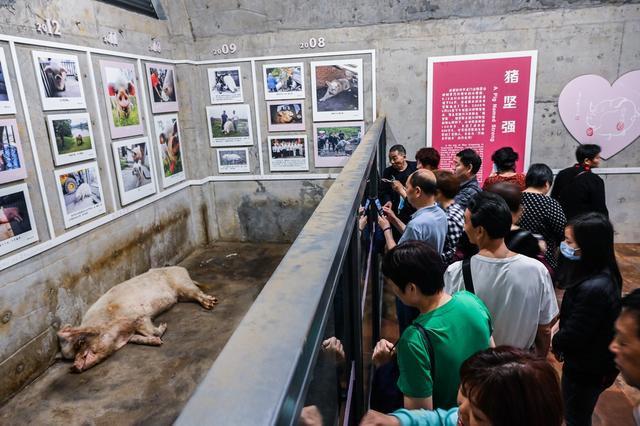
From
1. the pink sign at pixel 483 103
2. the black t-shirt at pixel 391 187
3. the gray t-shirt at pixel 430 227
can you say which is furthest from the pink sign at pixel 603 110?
the gray t-shirt at pixel 430 227

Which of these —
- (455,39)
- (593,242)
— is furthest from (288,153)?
(593,242)

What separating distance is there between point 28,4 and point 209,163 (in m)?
3.30

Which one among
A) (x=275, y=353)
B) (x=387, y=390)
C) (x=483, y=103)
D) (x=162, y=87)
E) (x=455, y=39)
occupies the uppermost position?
(x=455, y=39)

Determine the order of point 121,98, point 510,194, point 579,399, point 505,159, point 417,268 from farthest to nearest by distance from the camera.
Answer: point 121,98 < point 505,159 < point 510,194 < point 579,399 < point 417,268

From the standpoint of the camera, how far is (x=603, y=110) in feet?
17.7

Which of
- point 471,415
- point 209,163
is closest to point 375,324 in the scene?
point 471,415

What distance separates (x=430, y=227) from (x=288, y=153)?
436cm

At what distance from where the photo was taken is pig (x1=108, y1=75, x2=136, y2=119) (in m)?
4.90

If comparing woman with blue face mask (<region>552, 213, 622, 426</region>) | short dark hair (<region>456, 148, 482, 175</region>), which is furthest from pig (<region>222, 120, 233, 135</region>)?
woman with blue face mask (<region>552, 213, 622, 426</region>)

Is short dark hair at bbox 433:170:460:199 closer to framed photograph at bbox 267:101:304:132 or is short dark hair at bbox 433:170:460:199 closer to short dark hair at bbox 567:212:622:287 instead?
short dark hair at bbox 567:212:622:287

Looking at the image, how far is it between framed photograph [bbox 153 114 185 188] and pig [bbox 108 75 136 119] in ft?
1.78

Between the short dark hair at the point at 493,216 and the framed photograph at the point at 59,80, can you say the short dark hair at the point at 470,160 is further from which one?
the framed photograph at the point at 59,80

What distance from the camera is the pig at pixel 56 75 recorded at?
4.01 m

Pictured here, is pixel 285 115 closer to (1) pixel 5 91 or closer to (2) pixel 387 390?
(1) pixel 5 91
